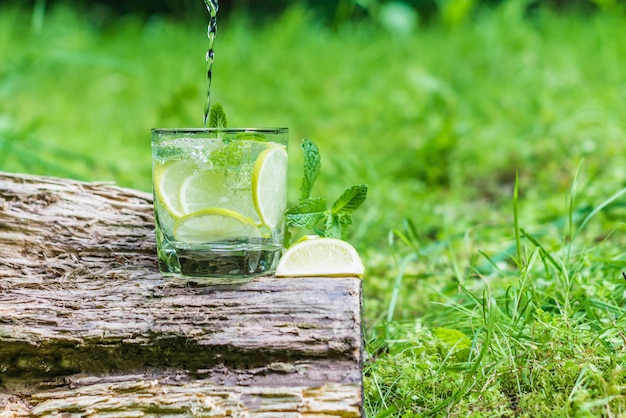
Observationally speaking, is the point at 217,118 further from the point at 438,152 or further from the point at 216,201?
the point at 438,152

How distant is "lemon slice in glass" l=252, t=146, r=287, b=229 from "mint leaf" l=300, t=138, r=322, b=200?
9 cm

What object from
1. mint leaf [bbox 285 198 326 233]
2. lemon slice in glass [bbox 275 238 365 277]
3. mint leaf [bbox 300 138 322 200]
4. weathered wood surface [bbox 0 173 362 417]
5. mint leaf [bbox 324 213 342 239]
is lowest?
weathered wood surface [bbox 0 173 362 417]

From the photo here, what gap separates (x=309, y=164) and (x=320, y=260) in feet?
0.93

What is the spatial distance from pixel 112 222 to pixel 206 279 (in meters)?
0.43

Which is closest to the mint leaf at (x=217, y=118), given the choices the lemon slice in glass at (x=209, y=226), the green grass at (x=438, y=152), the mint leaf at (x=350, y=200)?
the lemon slice in glass at (x=209, y=226)

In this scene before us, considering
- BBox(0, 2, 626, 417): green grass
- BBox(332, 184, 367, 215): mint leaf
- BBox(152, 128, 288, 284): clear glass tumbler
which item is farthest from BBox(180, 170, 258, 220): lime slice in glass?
BBox(0, 2, 626, 417): green grass


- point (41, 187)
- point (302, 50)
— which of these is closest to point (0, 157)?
point (41, 187)

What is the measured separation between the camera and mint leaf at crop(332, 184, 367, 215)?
1.69m

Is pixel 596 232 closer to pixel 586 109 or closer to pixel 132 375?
pixel 586 109

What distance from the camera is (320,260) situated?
5.27ft

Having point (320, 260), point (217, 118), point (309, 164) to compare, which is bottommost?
point (320, 260)

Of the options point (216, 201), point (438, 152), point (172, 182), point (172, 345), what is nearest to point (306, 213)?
point (216, 201)

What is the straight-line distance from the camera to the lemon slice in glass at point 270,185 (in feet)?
5.14

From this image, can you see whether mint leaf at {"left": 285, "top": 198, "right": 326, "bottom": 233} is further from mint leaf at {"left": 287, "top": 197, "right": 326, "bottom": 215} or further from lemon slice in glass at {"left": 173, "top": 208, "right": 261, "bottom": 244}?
lemon slice in glass at {"left": 173, "top": 208, "right": 261, "bottom": 244}
